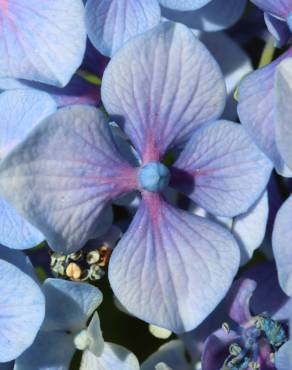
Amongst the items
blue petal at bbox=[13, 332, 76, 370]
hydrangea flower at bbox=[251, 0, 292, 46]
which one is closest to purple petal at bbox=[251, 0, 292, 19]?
hydrangea flower at bbox=[251, 0, 292, 46]

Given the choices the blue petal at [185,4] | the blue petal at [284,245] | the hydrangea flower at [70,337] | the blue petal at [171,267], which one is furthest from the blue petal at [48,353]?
the blue petal at [185,4]

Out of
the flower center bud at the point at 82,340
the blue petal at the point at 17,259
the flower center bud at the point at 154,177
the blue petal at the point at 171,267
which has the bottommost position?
the flower center bud at the point at 82,340

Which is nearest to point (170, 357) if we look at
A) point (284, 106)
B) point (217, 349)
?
point (217, 349)

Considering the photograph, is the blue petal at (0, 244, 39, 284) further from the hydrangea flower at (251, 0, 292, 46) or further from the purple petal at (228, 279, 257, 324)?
the hydrangea flower at (251, 0, 292, 46)

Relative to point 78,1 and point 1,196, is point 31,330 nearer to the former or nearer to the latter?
point 1,196

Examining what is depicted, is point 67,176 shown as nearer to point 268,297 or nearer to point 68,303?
point 68,303

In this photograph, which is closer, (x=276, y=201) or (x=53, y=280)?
(x=53, y=280)

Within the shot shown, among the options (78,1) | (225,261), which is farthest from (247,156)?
(78,1)

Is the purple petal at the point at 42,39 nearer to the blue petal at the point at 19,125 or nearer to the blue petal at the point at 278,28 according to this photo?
the blue petal at the point at 19,125
